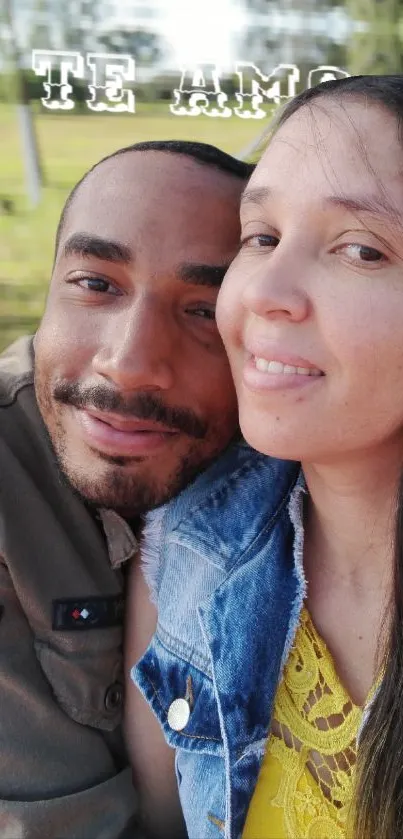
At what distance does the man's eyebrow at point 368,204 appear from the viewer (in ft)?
3.33

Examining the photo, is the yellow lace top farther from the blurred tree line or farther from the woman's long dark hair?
the blurred tree line

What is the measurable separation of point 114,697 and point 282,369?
27.7 inches

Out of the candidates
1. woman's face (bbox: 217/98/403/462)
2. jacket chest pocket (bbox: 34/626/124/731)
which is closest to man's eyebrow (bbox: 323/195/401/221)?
woman's face (bbox: 217/98/403/462)

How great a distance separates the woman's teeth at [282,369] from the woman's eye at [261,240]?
0.18 meters

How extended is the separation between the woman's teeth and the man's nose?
0.80 ft

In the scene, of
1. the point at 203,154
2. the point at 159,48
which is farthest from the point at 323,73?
the point at 203,154

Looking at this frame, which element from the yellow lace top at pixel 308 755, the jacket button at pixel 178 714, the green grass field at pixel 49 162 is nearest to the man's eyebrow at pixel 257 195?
the yellow lace top at pixel 308 755

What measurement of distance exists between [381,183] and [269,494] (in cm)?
62

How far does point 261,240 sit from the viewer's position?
119 centimetres

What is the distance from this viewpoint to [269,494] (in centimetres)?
145

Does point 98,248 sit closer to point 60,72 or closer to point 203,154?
point 203,154

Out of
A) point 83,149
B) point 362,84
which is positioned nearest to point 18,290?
point 83,149

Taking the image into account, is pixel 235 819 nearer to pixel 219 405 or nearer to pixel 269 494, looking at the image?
pixel 269 494

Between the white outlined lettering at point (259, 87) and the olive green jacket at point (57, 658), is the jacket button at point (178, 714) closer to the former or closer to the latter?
the olive green jacket at point (57, 658)
